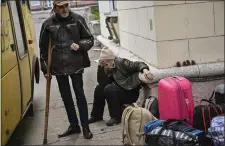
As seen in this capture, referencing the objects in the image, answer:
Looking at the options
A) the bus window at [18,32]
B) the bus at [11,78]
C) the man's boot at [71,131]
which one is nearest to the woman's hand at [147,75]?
the man's boot at [71,131]

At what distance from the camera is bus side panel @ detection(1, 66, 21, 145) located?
4.40 meters

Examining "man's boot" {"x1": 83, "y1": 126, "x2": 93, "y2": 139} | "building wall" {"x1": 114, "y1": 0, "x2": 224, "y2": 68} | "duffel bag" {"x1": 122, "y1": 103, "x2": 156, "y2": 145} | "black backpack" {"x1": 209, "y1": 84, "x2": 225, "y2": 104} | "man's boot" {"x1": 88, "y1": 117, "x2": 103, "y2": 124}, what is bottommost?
"man's boot" {"x1": 88, "y1": 117, "x2": 103, "y2": 124}

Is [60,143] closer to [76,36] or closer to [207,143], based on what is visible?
[76,36]

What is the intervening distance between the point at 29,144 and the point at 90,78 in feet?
14.5

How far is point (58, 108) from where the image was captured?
715 centimetres

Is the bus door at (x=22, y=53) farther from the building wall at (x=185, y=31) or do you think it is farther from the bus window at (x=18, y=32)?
the building wall at (x=185, y=31)

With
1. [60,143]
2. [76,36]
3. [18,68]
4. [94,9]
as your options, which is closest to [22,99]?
[18,68]

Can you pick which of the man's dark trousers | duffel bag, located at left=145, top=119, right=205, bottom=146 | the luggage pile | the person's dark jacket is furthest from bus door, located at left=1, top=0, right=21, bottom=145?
duffel bag, located at left=145, top=119, right=205, bottom=146

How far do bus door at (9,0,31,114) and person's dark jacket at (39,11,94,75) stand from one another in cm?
56

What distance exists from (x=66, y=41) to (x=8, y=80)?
0.86 m

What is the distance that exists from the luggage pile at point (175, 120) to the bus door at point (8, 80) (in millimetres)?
1292

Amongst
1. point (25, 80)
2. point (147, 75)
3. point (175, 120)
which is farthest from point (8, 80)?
point (175, 120)

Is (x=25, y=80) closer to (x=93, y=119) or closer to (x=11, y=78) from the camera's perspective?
(x=11, y=78)

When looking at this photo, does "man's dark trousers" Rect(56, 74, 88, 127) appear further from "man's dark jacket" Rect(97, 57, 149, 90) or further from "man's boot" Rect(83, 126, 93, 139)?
"man's dark jacket" Rect(97, 57, 149, 90)
